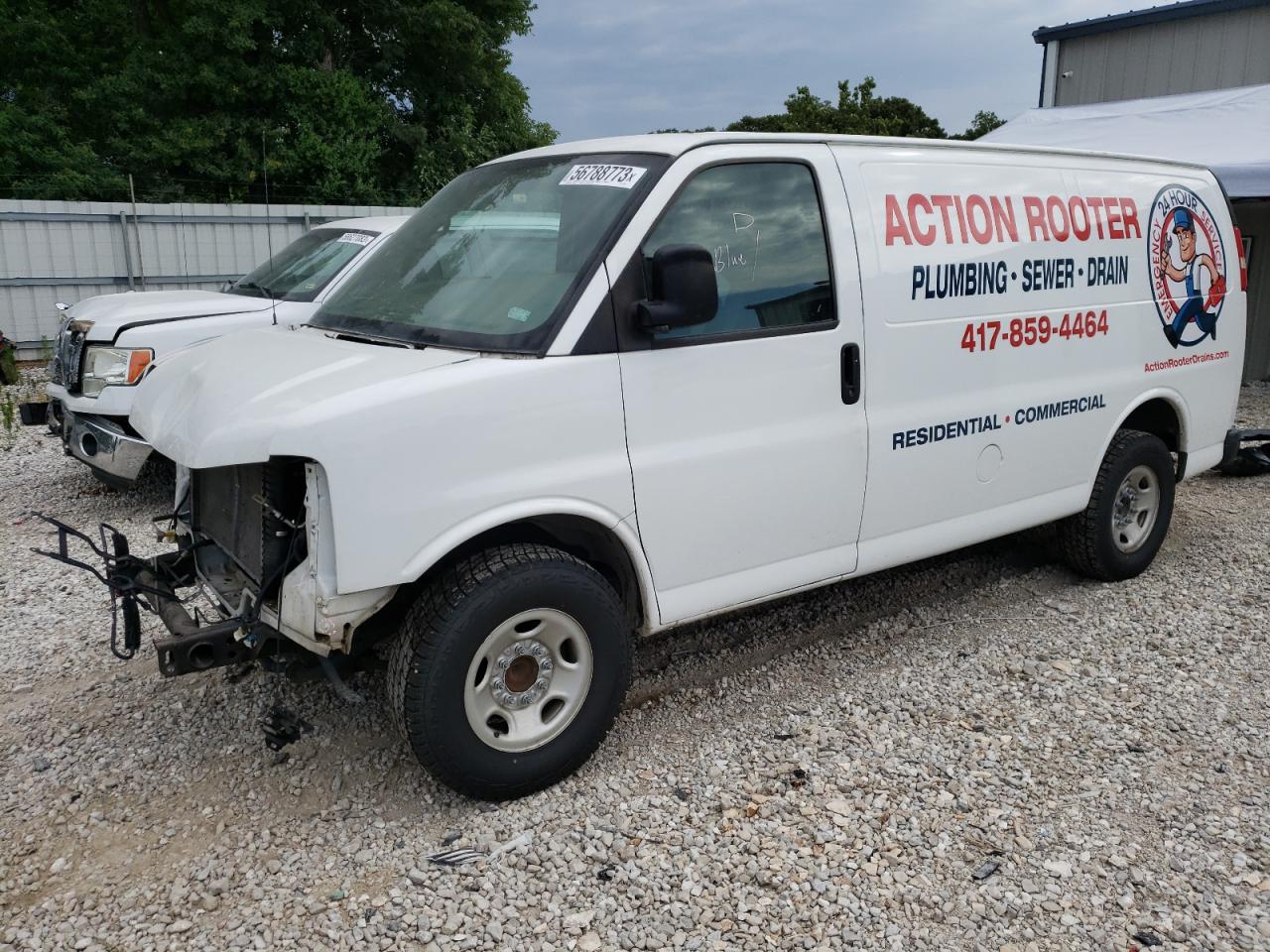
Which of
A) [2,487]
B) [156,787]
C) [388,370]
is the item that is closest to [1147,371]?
[388,370]

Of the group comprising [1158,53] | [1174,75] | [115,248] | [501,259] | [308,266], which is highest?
[1158,53]

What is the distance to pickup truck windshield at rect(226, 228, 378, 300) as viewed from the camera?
25.7 ft

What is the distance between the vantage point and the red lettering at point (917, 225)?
4.29 metres

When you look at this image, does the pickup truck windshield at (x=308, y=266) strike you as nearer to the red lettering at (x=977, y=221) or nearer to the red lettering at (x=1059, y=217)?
the red lettering at (x=977, y=221)

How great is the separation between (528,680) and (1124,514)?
146 inches

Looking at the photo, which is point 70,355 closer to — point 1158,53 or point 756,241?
point 756,241

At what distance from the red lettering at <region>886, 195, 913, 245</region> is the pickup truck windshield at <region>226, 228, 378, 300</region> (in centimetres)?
479

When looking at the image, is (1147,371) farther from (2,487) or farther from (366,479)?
(2,487)

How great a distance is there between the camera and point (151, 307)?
7254 millimetres

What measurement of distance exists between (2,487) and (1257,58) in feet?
49.3

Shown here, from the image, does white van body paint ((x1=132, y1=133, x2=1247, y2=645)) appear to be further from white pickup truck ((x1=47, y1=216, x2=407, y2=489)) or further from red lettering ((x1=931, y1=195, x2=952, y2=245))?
white pickup truck ((x1=47, y1=216, x2=407, y2=489))

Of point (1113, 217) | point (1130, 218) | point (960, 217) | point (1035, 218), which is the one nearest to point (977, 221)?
point (960, 217)

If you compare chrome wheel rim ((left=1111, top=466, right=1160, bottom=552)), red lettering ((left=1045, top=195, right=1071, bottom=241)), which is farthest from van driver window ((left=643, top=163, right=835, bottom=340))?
chrome wheel rim ((left=1111, top=466, right=1160, bottom=552))

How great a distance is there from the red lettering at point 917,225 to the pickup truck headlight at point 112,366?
506 centimetres
